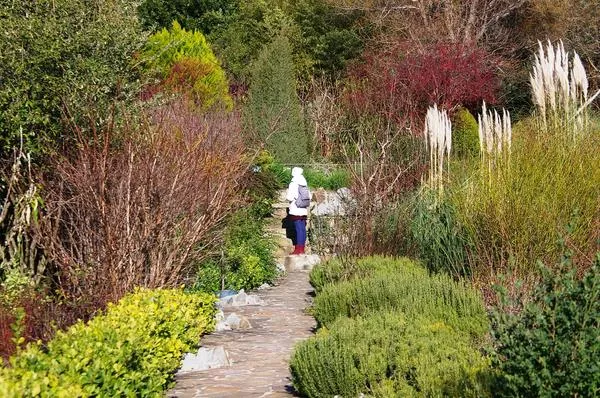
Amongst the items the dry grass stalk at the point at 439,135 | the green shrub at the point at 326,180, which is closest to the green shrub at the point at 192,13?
the green shrub at the point at 326,180

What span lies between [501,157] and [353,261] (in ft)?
9.09

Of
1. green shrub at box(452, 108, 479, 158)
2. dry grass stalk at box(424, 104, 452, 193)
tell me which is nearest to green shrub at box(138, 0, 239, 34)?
green shrub at box(452, 108, 479, 158)

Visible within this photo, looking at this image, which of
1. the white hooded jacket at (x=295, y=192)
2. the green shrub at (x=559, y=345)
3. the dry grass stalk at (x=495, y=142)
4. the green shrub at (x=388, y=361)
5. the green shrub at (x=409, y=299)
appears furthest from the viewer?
the white hooded jacket at (x=295, y=192)

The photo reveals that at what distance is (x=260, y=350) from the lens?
8.45m

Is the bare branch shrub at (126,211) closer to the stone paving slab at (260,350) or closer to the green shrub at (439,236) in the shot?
the stone paving slab at (260,350)

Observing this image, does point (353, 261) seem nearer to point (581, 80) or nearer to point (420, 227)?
point (420, 227)

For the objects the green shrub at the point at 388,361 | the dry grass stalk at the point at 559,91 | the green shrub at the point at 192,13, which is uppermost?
the green shrub at the point at 192,13

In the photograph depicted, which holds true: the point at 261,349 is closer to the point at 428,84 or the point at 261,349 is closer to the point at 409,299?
the point at 409,299

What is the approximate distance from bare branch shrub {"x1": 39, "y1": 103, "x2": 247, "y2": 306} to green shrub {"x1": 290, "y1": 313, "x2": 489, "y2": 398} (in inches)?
85.6

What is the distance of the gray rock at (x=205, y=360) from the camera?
24.9 ft

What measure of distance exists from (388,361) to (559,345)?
2048mm

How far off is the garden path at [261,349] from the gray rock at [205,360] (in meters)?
0.08

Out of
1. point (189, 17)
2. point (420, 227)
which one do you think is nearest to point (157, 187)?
point (420, 227)

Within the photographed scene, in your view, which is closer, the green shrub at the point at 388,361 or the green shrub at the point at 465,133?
the green shrub at the point at 388,361
